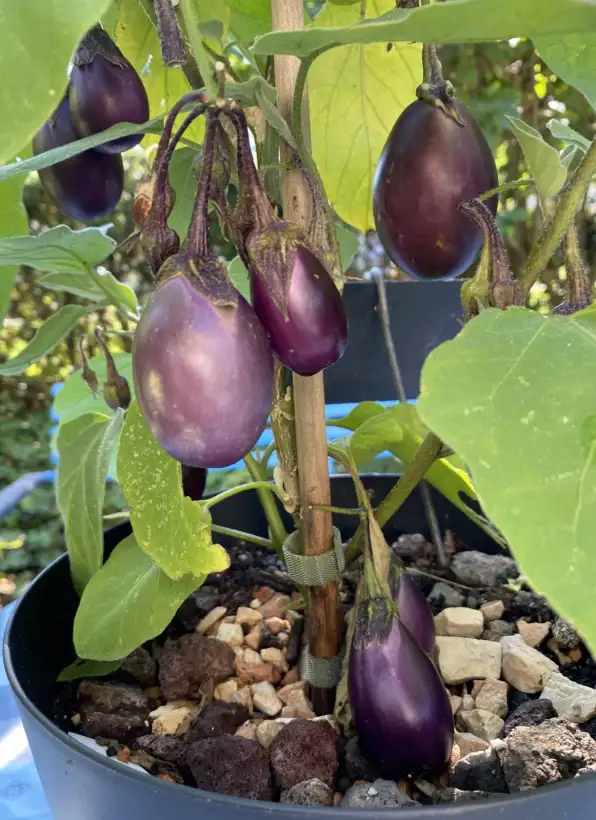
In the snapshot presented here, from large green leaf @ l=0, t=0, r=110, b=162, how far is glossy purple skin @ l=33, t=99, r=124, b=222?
22 cm

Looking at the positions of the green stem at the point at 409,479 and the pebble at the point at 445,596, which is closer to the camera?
the green stem at the point at 409,479

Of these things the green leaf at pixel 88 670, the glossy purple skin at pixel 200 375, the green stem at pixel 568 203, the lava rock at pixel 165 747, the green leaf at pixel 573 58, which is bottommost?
the lava rock at pixel 165 747

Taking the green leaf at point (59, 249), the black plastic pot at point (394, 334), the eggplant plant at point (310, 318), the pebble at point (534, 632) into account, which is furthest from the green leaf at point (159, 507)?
the black plastic pot at point (394, 334)

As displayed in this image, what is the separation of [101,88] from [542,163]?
214 mm

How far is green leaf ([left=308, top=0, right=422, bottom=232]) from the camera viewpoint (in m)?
0.46

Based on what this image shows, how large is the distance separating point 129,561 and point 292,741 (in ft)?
0.45

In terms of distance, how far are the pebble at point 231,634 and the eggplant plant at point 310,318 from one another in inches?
2.4

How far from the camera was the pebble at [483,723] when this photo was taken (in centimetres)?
40

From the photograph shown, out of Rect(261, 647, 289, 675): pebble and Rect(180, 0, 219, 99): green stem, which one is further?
Rect(261, 647, 289, 675): pebble

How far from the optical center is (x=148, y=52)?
52cm

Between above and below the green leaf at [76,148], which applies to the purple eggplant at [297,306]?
below

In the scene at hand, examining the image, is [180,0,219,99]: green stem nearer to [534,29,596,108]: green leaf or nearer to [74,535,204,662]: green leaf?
[534,29,596,108]: green leaf

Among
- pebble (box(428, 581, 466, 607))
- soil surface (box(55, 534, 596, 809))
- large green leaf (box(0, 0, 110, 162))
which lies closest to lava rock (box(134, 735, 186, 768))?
soil surface (box(55, 534, 596, 809))

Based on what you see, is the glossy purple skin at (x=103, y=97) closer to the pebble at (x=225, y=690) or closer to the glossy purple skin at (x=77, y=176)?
the glossy purple skin at (x=77, y=176)
